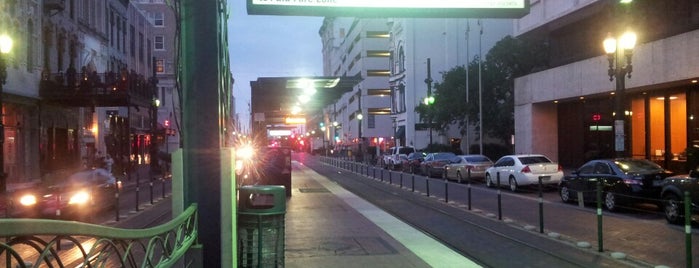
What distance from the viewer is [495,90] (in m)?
53.2

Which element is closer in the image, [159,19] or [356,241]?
[356,241]

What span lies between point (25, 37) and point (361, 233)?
75.6 feet

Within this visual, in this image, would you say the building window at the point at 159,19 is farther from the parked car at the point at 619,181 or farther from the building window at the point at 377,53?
the parked car at the point at 619,181

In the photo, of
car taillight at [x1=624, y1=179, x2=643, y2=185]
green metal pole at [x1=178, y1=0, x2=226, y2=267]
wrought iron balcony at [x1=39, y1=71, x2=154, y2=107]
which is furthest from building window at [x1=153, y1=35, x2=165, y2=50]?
green metal pole at [x1=178, y1=0, x2=226, y2=267]

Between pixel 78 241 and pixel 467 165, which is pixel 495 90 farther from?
pixel 78 241

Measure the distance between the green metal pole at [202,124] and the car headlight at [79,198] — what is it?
1208 centimetres

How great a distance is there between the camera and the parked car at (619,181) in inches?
643

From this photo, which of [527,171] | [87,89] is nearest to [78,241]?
[527,171]

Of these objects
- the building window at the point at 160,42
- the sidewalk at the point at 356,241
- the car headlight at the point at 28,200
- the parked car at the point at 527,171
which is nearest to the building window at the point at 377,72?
the building window at the point at 160,42

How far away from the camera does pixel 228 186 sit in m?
5.11

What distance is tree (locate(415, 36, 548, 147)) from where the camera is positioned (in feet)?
171

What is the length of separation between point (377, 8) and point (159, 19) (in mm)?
69279

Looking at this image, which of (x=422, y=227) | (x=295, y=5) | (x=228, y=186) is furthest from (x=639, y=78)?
(x=228, y=186)

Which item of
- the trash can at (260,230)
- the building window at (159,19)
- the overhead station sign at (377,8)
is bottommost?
the trash can at (260,230)
